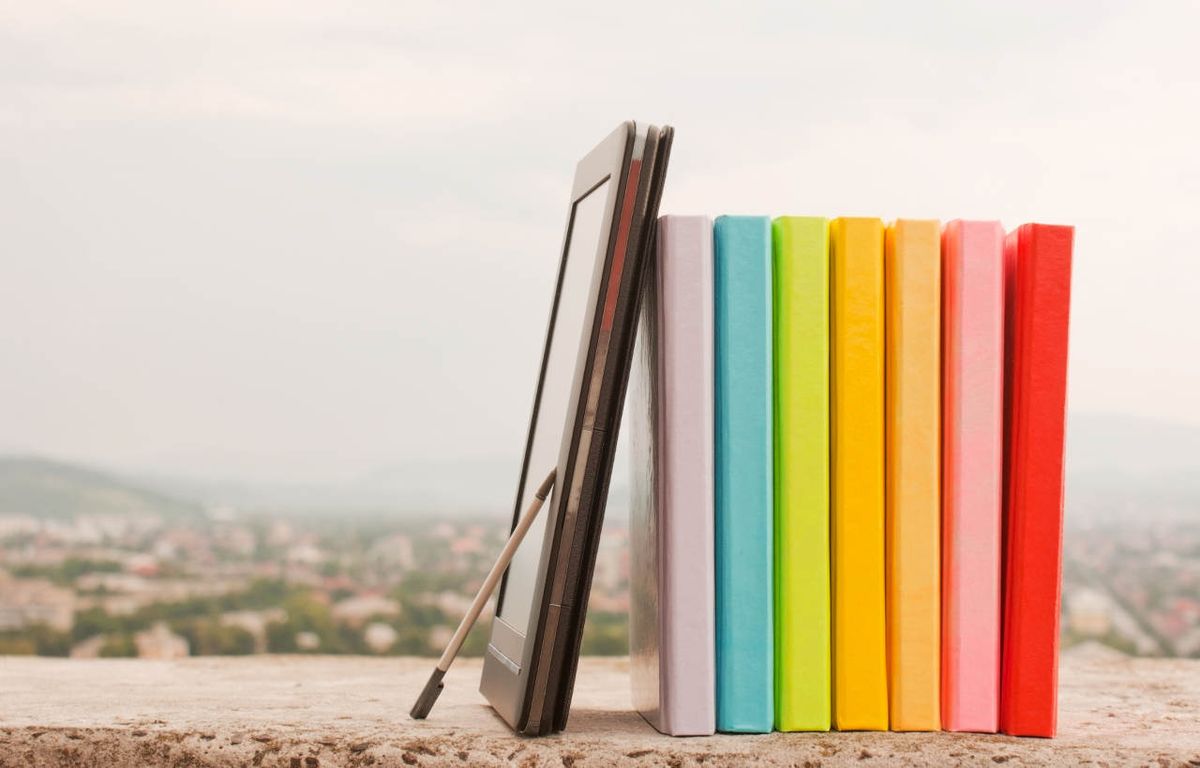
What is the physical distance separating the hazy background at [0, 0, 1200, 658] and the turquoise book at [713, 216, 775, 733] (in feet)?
10.9

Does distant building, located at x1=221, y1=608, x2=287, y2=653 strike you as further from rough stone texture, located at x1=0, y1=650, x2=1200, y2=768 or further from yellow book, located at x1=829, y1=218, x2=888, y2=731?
yellow book, located at x1=829, y1=218, x2=888, y2=731

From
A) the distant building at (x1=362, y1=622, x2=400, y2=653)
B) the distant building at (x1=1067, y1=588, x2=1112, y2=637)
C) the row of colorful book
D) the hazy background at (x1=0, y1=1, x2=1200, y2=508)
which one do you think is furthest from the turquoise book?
the distant building at (x1=362, y1=622, x2=400, y2=653)

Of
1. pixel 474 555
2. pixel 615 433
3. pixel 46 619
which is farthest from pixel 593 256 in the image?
pixel 46 619

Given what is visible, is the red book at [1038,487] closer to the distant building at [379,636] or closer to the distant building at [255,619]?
the distant building at [379,636]

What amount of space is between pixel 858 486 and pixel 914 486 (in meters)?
0.04

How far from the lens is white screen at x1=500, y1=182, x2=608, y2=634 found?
0.85 metres

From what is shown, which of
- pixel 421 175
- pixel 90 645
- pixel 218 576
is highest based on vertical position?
pixel 421 175

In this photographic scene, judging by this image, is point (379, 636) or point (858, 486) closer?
point (858, 486)

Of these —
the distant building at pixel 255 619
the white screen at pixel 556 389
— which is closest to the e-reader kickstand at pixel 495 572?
the white screen at pixel 556 389

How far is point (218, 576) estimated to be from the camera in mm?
5938

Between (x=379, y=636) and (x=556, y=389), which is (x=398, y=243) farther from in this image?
(x=556, y=389)

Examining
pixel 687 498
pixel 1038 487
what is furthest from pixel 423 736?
pixel 1038 487

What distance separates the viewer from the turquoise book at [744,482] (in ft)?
2.65

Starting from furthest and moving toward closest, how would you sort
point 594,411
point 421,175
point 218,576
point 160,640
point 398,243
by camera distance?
point 421,175, point 398,243, point 218,576, point 160,640, point 594,411
